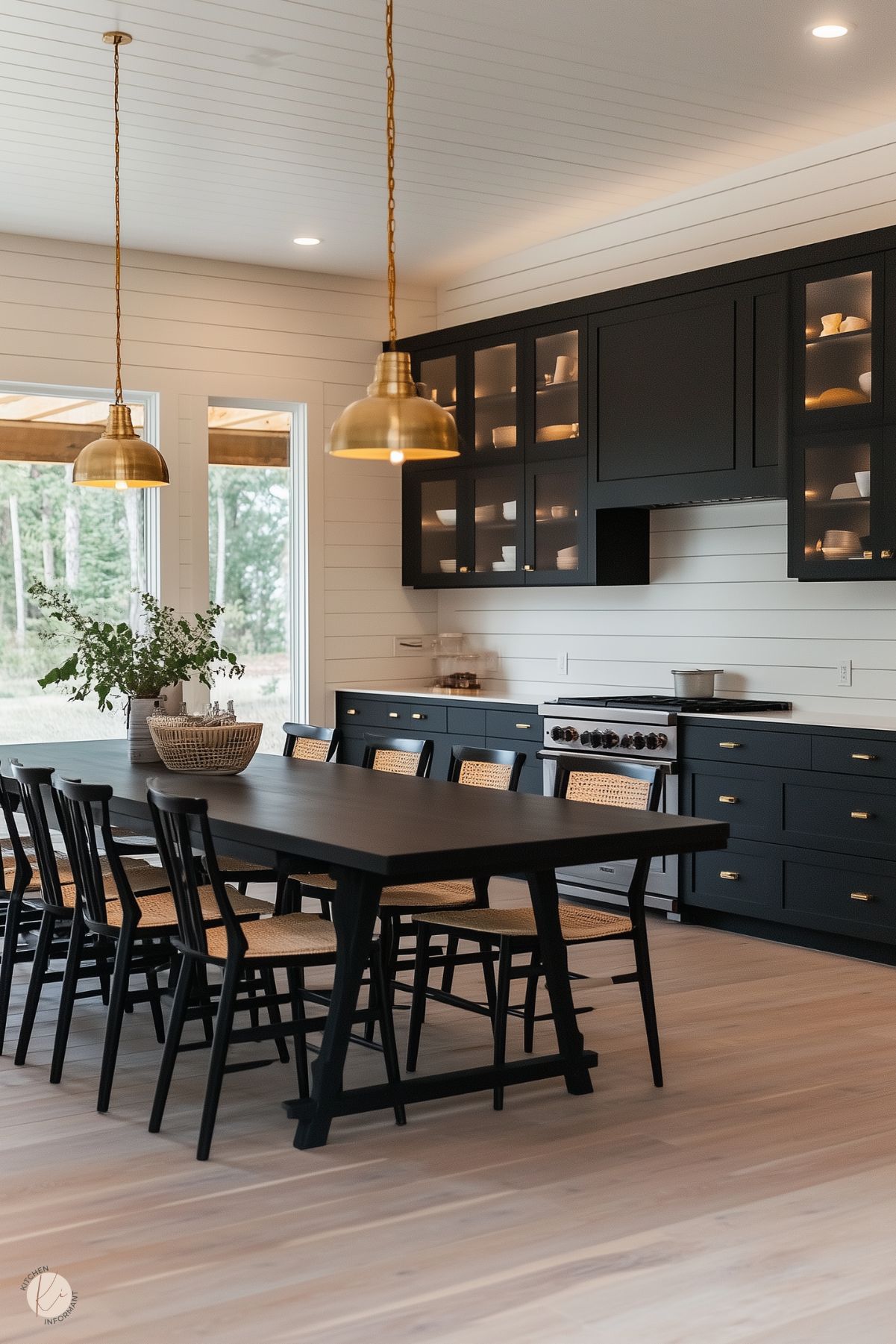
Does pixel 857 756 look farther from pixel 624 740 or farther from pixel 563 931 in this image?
pixel 563 931

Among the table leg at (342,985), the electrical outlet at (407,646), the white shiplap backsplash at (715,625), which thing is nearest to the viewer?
the table leg at (342,985)

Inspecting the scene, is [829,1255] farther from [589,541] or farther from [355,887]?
[589,541]

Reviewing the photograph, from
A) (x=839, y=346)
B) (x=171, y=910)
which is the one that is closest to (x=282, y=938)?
(x=171, y=910)

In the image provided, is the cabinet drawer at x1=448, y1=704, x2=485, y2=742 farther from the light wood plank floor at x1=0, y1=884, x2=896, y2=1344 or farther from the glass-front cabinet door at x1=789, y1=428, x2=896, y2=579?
the light wood plank floor at x1=0, y1=884, x2=896, y2=1344

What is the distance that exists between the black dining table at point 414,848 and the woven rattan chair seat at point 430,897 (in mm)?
253

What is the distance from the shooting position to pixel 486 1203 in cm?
316

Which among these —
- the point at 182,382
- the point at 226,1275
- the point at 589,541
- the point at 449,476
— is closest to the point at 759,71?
the point at 589,541

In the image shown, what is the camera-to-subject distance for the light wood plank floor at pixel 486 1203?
264cm

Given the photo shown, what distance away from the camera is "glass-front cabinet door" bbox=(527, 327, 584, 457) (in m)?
6.98

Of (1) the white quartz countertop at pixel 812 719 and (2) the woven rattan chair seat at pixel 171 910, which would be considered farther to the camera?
(1) the white quartz countertop at pixel 812 719

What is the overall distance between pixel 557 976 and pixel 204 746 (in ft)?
5.22

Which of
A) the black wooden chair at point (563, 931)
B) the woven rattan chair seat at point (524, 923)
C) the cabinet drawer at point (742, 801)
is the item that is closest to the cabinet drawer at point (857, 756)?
the cabinet drawer at point (742, 801)

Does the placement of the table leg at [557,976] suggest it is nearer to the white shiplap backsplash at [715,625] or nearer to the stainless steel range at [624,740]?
the stainless steel range at [624,740]

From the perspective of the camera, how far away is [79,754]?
554cm
